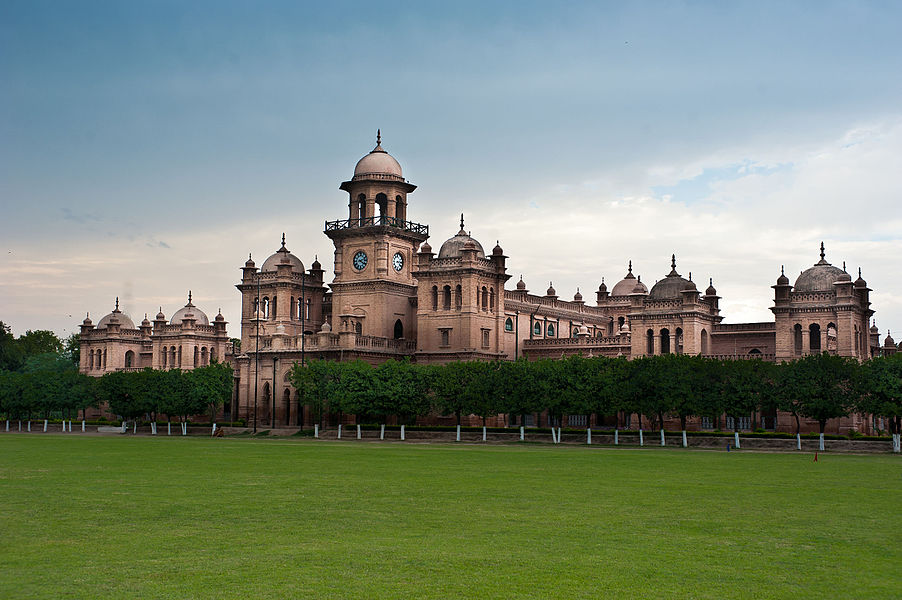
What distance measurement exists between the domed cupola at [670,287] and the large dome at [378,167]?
85.2 ft

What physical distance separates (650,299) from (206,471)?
180 ft

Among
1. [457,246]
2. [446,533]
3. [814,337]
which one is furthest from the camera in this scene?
[457,246]

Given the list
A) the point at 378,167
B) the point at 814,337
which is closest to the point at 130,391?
the point at 378,167

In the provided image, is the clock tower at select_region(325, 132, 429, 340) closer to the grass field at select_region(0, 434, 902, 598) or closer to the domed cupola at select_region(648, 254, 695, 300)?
the domed cupola at select_region(648, 254, 695, 300)

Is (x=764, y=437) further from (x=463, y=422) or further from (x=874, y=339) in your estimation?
(x=874, y=339)

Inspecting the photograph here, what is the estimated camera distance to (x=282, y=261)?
102 metres

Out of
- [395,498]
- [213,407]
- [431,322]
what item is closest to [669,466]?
[395,498]

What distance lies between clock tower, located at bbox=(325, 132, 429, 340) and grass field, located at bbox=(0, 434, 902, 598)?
178 feet

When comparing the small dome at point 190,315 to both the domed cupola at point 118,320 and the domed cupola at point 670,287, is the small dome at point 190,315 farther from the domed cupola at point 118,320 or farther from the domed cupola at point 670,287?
the domed cupola at point 670,287

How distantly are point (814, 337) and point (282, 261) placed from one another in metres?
51.0

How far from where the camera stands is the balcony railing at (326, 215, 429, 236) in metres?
94.4

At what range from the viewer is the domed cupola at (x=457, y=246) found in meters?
91.8

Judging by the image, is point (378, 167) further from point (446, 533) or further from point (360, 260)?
point (446, 533)

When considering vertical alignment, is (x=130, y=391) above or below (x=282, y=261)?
below
